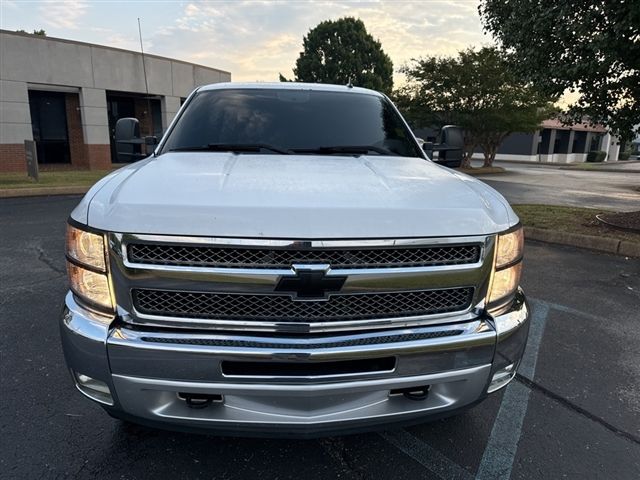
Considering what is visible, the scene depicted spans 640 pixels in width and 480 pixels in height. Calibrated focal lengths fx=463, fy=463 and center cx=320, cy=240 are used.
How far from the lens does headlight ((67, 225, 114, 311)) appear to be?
5.98 feet

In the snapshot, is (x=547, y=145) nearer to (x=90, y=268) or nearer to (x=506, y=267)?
(x=506, y=267)

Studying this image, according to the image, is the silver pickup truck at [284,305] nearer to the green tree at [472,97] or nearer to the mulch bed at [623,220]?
the mulch bed at [623,220]

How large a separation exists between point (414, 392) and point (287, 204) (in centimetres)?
94

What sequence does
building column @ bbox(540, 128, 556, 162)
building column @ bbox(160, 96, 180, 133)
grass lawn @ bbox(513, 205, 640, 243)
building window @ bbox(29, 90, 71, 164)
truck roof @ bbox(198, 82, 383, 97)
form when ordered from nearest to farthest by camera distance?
1. truck roof @ bbox(198, 82, 383, 97)
2. grass lawn @ bbox(513, 205, 640, 243)
3. building window @ bbox(29, 90, 71, 164)
4. building column @ bbox(160, 96, 180, 133)
5. building column @ bbox(540, 128, 556, 162)

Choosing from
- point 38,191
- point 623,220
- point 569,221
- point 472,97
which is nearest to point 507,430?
point 569,221

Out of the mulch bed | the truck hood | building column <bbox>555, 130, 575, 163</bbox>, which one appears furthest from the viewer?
building column <bbox>555, 130, 575, 163</bbox>

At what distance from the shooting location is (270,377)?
176 centimetres

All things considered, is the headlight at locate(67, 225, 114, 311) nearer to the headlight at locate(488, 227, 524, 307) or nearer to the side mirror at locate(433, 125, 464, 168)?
the headlight at locate(488, 227, 524, 307)

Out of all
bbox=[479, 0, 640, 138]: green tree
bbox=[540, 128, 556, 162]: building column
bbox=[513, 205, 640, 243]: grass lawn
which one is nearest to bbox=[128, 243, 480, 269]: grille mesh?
bbox=[479, 0, 640, 138]: green tree

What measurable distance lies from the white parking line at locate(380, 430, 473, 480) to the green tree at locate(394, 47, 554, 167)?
878 inches

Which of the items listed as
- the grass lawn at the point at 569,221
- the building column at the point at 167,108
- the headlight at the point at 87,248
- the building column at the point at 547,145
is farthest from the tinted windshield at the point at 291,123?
the building column at the point at 547,145

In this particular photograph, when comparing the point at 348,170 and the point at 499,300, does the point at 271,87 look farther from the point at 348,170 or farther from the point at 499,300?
the point at 499,300

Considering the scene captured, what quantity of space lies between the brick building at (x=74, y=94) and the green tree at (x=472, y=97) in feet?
35.2

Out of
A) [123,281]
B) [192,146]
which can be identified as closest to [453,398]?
[123,281]
